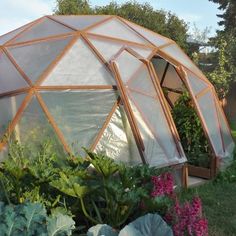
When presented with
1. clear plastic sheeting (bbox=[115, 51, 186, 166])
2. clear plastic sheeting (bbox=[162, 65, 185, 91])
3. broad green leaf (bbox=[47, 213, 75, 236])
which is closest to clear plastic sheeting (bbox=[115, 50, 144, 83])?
clear plastic sheeting (bbox=[115, 51, 186, 166])

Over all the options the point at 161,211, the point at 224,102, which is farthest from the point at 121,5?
the point at 161,211

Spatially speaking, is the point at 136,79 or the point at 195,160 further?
the point at 195,160

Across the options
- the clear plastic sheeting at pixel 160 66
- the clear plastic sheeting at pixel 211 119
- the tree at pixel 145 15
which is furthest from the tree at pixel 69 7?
the clear plastic sheeting at pixel 211 119

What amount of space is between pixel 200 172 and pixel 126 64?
2.65m

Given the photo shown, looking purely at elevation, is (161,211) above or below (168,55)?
below

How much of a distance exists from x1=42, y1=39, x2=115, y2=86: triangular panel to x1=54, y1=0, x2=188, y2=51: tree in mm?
21142

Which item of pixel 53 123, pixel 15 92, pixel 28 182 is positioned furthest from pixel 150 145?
pixel 28 182

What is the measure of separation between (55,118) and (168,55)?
306 centimetres

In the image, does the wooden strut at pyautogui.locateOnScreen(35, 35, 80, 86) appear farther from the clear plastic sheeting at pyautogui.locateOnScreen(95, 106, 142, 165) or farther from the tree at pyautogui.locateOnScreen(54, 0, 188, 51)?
the tree at pyautogui.locateOnScreen(54, 0, 188, 51)

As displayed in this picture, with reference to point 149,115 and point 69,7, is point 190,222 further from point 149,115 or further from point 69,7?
point 69,7

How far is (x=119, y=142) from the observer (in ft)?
24.9

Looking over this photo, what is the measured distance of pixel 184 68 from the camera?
917 cm

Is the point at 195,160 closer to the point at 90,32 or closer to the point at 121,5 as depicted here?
the point at 90,32

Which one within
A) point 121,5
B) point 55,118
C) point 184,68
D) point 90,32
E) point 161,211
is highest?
point 121,5
